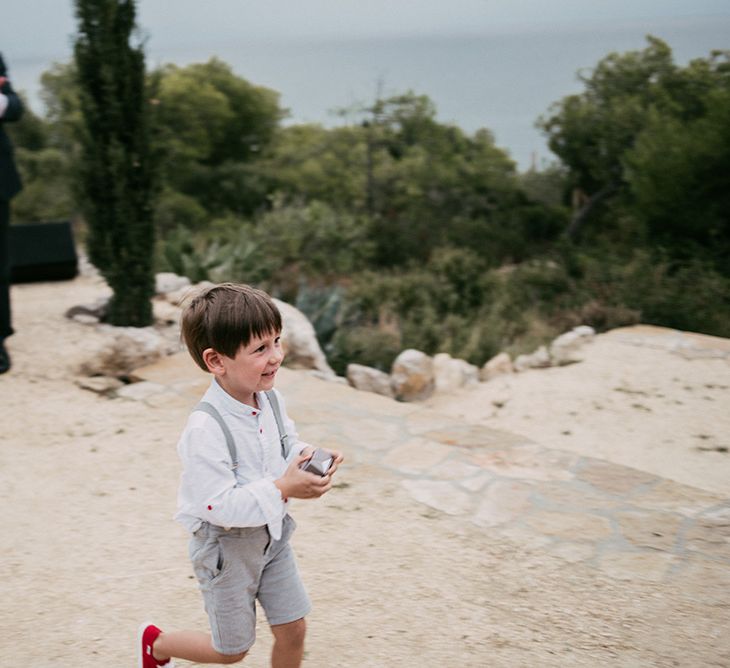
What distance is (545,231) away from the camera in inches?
853

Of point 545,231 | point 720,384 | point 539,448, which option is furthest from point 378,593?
point 545,231

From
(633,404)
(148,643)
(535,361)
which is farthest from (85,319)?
(148,643)

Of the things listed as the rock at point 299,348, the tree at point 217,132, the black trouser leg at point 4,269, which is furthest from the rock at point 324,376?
the tree at point 217,132

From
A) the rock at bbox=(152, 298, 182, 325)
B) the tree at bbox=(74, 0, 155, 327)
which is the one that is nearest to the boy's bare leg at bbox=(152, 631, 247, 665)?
the tree at bbox=(74, 0, 155, 327)

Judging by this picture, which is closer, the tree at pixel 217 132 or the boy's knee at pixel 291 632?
the boy's knee at pixel 291 632

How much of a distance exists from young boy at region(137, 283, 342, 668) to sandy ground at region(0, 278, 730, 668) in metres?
0.69

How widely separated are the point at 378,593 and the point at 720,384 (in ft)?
14.2

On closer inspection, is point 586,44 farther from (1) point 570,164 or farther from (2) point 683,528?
(2) point 683,528

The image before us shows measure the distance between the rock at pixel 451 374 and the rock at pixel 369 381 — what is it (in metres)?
0.50

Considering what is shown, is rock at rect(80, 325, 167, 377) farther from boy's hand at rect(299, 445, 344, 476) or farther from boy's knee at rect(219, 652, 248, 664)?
boy's hand at rect(299, 445, 344, 476)

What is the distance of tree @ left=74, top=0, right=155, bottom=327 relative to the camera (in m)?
6.37

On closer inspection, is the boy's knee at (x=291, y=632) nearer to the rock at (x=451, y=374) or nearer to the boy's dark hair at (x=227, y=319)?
the boy's dark hair at (x=227, y=319)

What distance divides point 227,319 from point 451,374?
17.9 feet

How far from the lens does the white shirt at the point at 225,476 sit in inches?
74.4
